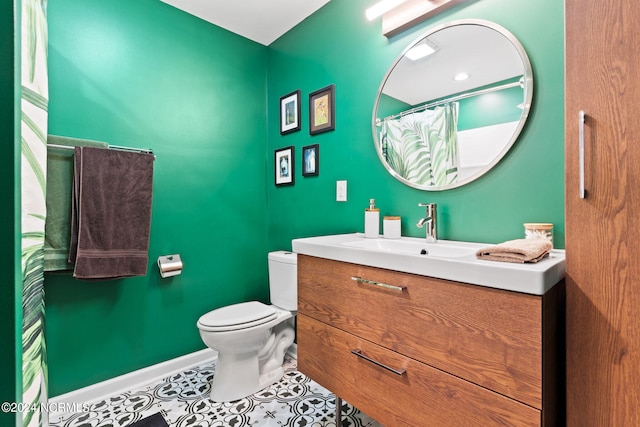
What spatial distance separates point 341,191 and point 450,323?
1087 mm

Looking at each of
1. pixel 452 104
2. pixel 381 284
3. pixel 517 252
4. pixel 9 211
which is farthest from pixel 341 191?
pixel 9 211

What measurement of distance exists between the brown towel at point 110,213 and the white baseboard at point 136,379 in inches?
25.6

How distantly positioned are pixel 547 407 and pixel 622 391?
0.17m

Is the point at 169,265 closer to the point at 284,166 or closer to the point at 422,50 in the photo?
the point at 284,166

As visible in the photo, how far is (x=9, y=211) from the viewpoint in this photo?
47cm

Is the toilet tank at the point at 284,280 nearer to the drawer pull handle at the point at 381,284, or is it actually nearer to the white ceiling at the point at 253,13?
the drawer pull handle at the point at 381,284

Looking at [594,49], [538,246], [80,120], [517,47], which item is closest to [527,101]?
[517,47]

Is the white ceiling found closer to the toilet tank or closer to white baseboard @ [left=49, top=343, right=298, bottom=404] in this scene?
the toilet tank

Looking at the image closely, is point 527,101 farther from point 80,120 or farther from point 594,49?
point 80,120

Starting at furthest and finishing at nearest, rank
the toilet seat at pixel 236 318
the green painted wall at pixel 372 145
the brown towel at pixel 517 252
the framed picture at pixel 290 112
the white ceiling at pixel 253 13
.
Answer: the framed picture at pixel 290 112
the white ceiling at pixel 253 13
the toilet seat at pixel 236 318
the green painted wall at pixel 372 145
the brown towel at pixel 517 252

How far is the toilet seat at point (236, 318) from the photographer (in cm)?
155

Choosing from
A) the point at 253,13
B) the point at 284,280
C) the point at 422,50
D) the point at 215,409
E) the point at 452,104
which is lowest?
the point at 215,409

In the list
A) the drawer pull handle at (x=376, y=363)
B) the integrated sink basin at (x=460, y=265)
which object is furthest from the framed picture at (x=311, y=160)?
the drawer pull handle at (x=376, y=363)

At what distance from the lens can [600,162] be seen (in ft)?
2.38
